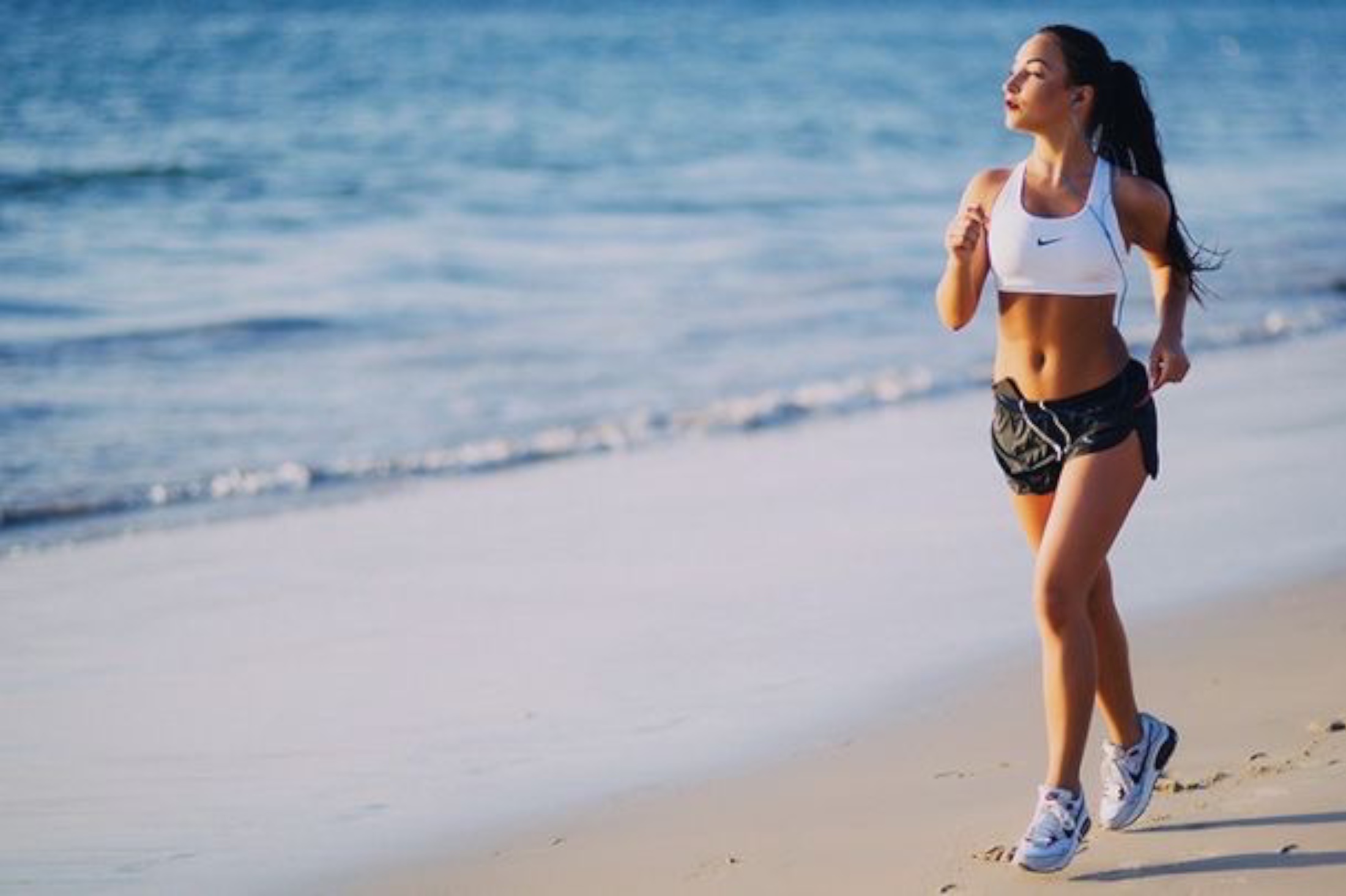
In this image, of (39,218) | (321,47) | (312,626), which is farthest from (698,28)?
(312,626)

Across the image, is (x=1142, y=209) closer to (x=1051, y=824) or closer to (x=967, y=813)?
(x=1051, y=824)

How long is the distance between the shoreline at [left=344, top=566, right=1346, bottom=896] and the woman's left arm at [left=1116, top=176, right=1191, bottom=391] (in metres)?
0.94

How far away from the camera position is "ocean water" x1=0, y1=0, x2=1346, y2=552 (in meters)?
11.4

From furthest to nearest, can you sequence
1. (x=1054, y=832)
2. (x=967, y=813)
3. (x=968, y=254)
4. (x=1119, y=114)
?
1. (x=967, y=813)
2. (x=1119, y=114)
3. (x=968, y=254)
4. (x=1054, y=832)

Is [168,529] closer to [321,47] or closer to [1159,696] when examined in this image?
[1159,696]

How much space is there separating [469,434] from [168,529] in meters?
2.28

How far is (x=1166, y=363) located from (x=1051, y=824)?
38.1 inches

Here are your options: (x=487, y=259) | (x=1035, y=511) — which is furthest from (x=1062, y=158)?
(x=487, y=259)

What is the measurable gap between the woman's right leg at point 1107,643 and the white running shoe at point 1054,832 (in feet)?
1.02

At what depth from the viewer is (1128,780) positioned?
4.73 m

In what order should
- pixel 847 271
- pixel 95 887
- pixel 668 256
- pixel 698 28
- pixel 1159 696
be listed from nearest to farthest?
pixel 95 887, pixel 1159 696, pixel 847 271, pixel 668 256, pixel 698 28

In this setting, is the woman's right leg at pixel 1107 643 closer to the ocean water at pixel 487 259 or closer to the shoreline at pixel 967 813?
the shoreline at pixel 967 813

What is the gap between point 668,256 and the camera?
1867cm

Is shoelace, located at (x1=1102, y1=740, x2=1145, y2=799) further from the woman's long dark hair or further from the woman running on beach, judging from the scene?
the woman's long dark hair
